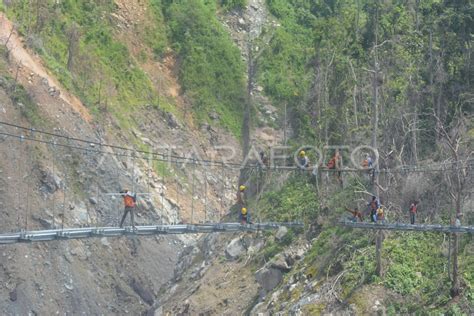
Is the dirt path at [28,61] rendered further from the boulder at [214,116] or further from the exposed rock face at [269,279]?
the exposed rock face at [269,279]

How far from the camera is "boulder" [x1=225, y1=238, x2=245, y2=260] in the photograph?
106 feet

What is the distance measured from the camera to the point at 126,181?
38.2m

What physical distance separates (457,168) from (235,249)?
10.8 m

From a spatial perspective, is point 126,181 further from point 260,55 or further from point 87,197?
point 260,55

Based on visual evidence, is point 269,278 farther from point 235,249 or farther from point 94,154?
point 94,154

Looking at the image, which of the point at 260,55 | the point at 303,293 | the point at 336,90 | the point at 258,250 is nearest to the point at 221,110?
the point at 260,55

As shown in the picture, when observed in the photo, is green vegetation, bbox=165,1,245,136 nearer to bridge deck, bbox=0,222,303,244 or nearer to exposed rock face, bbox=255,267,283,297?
exposed rock face, bbox=255,267,283,297

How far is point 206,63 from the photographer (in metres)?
48.5

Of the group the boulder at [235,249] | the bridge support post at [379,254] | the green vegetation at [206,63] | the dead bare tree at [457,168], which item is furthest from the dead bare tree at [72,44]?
the bridge support post at [379,254]

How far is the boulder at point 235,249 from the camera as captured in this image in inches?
1277

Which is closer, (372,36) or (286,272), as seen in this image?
(286,272)

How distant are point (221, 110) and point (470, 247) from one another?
74.4 ft

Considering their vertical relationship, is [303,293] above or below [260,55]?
below

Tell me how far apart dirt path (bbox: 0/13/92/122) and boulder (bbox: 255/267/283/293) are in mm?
11796
